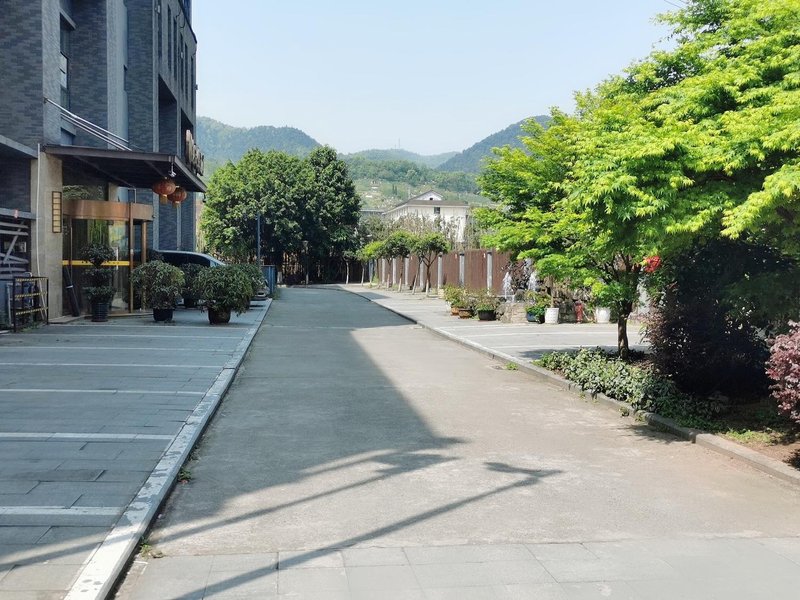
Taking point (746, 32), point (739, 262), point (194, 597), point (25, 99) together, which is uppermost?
point (25, 99)

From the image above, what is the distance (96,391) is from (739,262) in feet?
26.3

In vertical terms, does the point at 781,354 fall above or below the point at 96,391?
above

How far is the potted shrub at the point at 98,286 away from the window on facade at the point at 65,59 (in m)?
5.27

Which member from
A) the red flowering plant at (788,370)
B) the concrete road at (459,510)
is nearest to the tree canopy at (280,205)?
the concrete road at (459,510)

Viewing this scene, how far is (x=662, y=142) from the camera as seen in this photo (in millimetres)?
6961

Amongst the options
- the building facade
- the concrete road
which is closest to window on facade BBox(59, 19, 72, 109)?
the building facade

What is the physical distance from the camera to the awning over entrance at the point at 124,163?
1906 centimetres

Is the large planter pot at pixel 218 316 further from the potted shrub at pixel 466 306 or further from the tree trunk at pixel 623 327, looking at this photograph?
the tree trunk at pixel 623 327

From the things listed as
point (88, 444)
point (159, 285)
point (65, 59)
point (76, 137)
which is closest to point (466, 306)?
point (159, 285)

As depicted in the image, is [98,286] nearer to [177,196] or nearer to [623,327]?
[177,196]

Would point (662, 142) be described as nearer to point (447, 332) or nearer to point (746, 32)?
point (746, 32)

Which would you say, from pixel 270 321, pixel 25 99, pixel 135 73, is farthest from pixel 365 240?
pixel 25 99

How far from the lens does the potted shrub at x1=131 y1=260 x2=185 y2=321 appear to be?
66.9 ft

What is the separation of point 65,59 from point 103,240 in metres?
5.87
